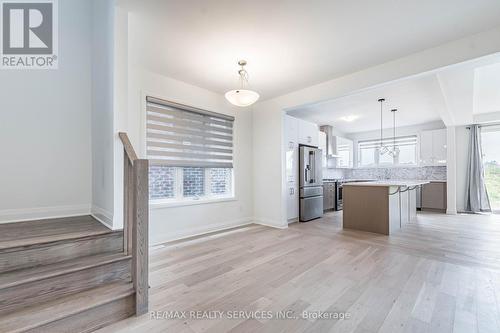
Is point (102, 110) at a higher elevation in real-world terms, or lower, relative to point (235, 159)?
higher

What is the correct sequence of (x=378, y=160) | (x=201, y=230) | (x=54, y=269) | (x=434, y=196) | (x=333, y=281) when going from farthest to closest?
(x=378, y=160), (x=434, y=196), (x=201, y=230), (x=333, y=281), (x=54, y=269)

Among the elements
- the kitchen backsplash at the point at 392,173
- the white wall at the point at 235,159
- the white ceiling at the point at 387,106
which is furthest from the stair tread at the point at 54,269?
the kitchen backsplash at the point at 392,173

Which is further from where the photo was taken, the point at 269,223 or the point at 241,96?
the point at 269,223

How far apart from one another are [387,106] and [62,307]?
6295mm

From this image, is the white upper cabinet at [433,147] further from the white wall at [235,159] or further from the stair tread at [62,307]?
the stair tread at [62,307]

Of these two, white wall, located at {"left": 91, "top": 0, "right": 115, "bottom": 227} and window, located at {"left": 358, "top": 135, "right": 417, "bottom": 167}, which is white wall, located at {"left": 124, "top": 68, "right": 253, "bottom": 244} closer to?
white wall, located at {"left": 91, "top": 0, "right": 115, "bottom": 227}

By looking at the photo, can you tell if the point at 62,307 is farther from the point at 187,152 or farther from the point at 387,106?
the point at 387,106

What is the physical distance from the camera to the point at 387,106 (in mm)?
5270

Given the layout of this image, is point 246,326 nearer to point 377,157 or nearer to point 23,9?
point 23,9

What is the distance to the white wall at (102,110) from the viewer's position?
220cm

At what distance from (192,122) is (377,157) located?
681 cm

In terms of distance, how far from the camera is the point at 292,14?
225 cm

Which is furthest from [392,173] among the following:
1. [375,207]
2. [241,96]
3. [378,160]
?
[241,96]

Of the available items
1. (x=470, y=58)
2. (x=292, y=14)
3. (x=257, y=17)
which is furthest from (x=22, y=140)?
(x=470, y=58)
